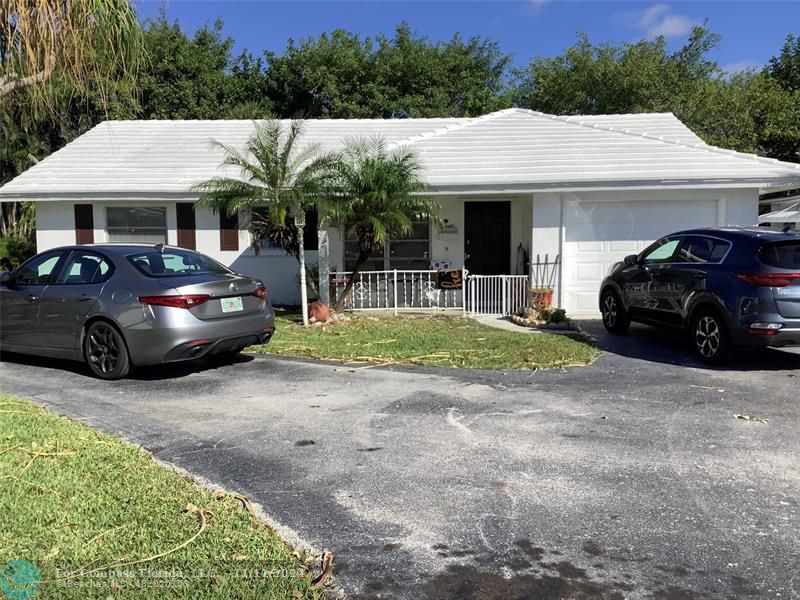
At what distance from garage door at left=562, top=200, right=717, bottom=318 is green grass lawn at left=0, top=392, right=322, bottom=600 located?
389 inches

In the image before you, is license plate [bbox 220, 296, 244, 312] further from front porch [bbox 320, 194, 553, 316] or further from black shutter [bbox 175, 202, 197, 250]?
black shutter [bbox 175, 202, 197, 250]

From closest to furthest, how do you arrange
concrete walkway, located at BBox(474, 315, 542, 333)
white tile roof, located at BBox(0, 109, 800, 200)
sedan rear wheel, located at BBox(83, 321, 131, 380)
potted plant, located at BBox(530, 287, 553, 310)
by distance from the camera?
sedan rear wheel, located at BBox(83, 321, 131, 380) < concrete walkway, located at BBox(474, 315, 542, 333) < potted plant, located at BBox(530, 287, 553, 310) < white tile roof, located at BBox(0, 109, 800, 200)

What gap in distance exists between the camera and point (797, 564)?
125 inches

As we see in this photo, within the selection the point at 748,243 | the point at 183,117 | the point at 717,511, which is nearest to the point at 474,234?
the point at 748,243

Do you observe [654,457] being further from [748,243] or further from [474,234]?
[474,234]

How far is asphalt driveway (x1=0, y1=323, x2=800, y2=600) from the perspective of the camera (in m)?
3.16

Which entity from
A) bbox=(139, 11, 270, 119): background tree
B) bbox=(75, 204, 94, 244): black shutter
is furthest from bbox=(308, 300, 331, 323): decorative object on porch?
bbox=(139, 11, 270, 119): background tree

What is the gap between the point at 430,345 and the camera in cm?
918

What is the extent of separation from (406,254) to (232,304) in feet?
A: 26.2

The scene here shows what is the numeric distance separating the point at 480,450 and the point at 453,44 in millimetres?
28793

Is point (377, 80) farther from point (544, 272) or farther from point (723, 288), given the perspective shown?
point (723, 288)

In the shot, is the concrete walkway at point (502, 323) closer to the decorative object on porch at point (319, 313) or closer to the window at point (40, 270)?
the decorative object on porch at point (319, 313)

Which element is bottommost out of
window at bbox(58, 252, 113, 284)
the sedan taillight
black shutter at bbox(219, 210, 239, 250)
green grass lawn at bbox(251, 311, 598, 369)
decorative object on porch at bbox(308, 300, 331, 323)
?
green grass lawn at bbox(251, 311, 598, 369)

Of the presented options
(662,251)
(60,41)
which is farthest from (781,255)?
(60,41)
